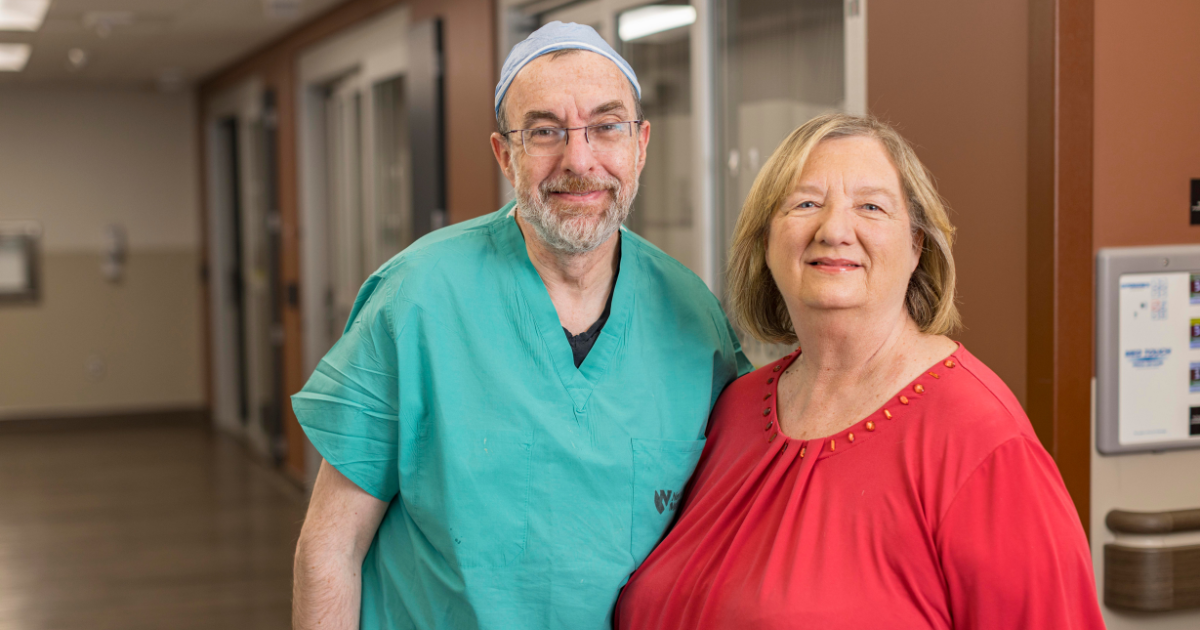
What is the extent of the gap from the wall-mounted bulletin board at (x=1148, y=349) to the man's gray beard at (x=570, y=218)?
98cm

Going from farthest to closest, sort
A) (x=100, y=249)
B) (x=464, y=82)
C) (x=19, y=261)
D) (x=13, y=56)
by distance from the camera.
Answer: (x=100, y=249) → (x=19, y=261) → (x=13, y=56) → (x=464, y=82)

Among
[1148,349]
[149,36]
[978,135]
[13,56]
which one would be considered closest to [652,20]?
[978,135]

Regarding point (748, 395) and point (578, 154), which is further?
point (748, 395)

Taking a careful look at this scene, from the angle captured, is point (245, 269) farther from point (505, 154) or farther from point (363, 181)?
point (505, 154)

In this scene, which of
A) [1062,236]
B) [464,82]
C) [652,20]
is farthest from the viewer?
[464,82]

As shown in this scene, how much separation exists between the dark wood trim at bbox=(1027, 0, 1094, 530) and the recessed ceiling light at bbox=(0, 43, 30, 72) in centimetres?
631

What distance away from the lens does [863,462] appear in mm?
1351

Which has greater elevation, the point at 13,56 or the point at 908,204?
the point at 13,56

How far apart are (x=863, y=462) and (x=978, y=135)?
3.16 ft

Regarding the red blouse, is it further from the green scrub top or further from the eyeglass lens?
the eyeglass lens

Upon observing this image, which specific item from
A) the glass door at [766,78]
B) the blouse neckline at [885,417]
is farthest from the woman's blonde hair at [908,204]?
the glass door at [766,78]

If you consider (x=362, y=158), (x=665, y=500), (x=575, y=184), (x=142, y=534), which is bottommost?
(x=142, y=534)

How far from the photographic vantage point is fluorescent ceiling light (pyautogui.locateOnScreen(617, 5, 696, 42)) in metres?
3.02

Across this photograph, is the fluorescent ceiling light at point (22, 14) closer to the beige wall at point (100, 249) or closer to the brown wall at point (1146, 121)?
the beige wall at point (100, 249)
